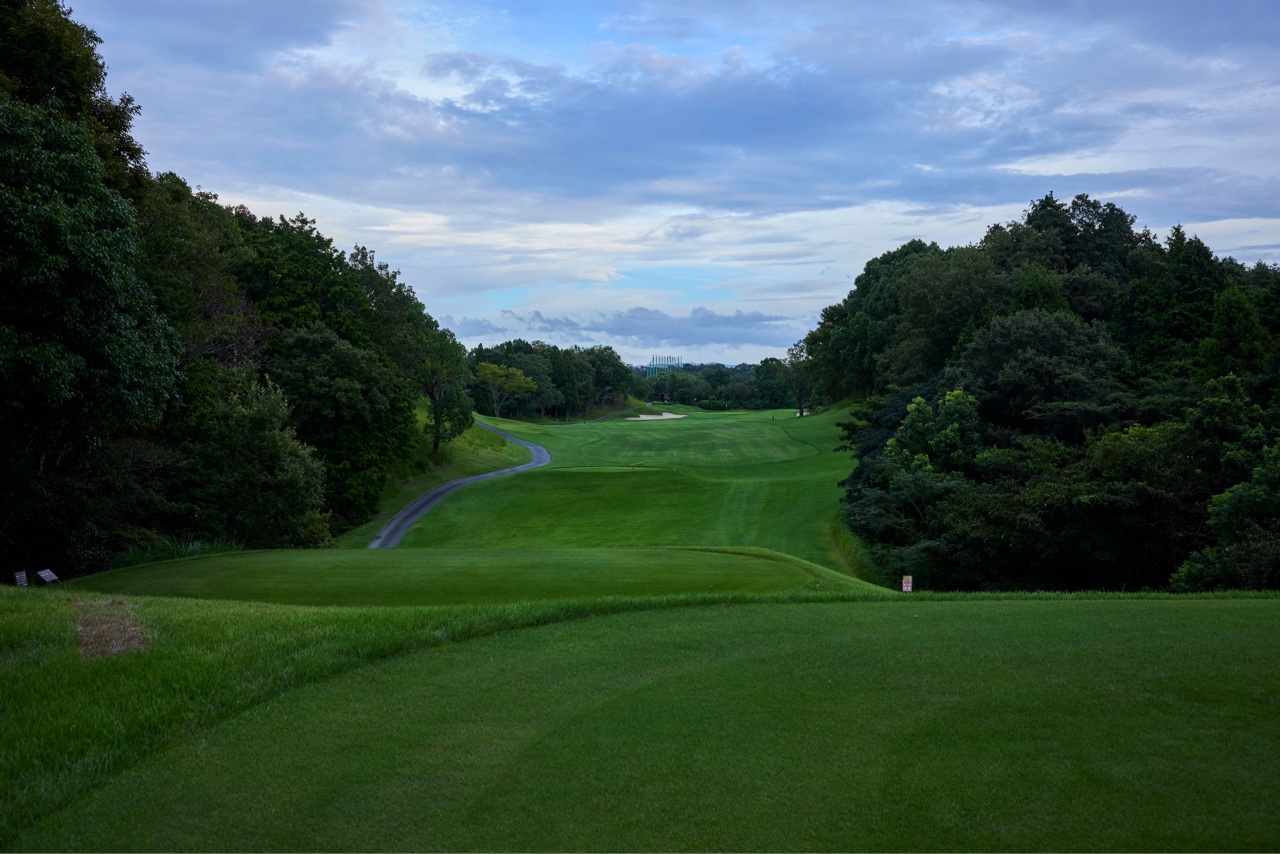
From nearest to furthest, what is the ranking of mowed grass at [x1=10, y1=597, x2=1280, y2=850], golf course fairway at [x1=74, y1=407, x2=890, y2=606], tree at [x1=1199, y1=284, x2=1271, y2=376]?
mowed grass at [x1=10, y1=597, x2=1280, y2=850] < golf course fairway at [x1=74, y1=407, x2=890, y2=606] < tree at [x1=1199, y1=284, x2=1271, y2=376]

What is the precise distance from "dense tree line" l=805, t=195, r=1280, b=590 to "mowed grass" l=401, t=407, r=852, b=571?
3.35m

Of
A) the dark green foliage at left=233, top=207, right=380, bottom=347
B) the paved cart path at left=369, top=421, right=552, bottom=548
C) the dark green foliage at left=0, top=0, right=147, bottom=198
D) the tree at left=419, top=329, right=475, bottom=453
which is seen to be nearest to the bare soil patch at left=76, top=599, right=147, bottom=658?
the dark green foliage at left=0, top=0, right=147, bottom=198

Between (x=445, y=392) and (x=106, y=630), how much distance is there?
167 ft

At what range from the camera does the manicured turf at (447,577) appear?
15.1 meters

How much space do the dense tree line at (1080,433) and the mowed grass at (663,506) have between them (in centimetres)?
335

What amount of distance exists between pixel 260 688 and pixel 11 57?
1559 cm

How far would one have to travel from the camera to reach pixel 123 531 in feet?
93.0

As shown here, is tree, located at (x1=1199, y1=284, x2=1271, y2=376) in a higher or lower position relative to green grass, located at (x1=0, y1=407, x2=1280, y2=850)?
higher

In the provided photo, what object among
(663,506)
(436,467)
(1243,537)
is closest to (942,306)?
(663,506)

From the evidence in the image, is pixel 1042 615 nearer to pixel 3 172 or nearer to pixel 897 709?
pixel 897 709

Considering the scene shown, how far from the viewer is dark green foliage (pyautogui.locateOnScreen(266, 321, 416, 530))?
136ft

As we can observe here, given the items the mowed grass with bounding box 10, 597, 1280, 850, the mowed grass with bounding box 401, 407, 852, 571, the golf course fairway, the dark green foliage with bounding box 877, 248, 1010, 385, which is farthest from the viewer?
the dark green foliage with bounding box 877, 248, 1010, 385

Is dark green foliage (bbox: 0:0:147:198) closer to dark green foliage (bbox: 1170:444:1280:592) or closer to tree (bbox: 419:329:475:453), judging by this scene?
dark green foliage (bbox: 1170:444:1280:592)

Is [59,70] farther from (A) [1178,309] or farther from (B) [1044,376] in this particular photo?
(A) [1178,309]
